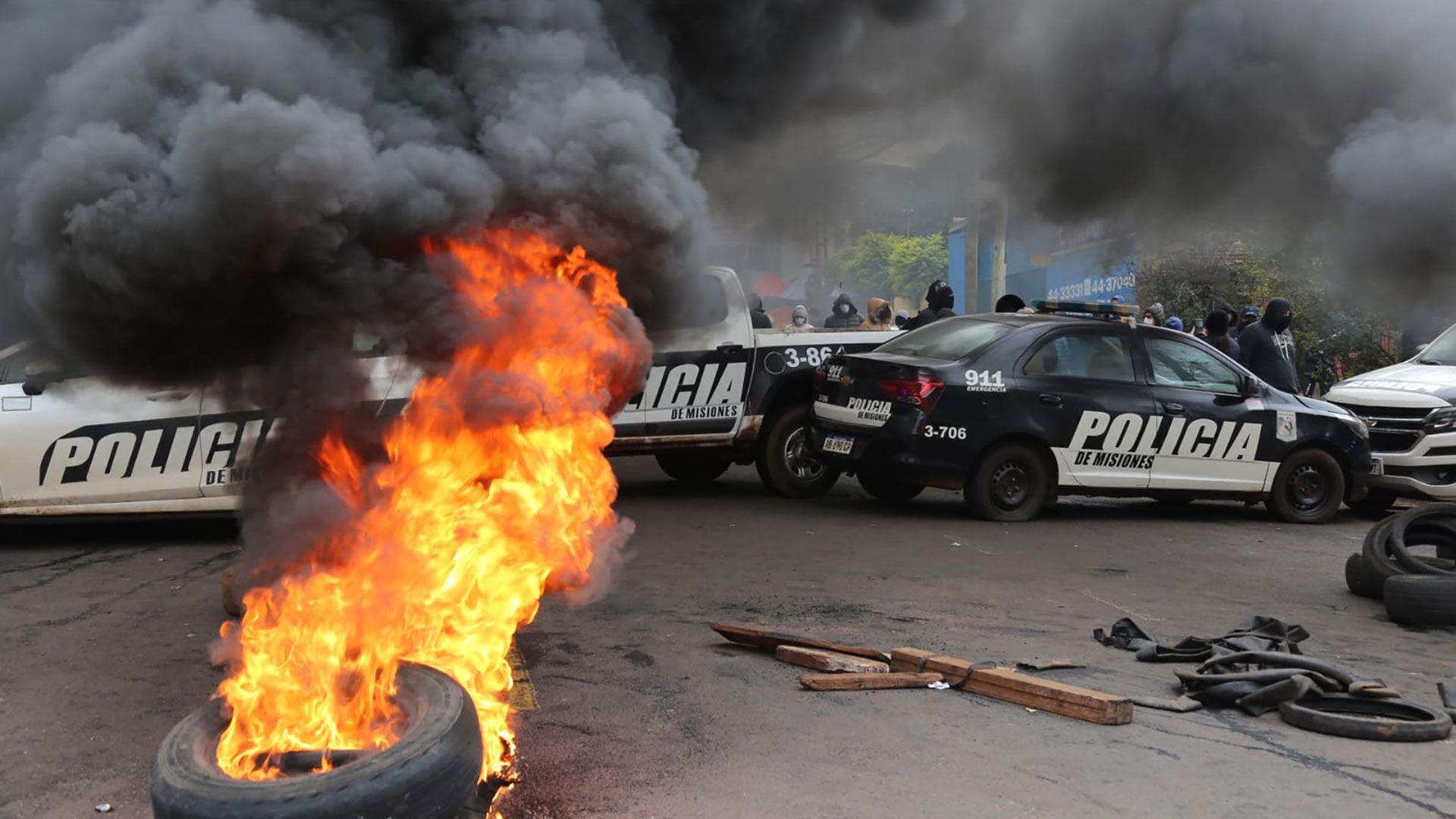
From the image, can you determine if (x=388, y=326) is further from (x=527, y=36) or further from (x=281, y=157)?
(x=527, y=36)

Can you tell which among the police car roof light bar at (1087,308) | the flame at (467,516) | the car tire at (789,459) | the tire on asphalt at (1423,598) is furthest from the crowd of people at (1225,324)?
the flame at (467,516)

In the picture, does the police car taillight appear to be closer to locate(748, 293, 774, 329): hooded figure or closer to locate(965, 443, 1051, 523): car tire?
locate(965, 443, 1051, 523): car tire

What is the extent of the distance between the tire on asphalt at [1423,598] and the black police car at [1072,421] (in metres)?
3.27

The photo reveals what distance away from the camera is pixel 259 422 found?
4.64 m

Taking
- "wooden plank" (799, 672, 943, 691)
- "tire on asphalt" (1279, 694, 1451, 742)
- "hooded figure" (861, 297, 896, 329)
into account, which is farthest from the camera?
"hooded figure" (861, 297, 896, 329)

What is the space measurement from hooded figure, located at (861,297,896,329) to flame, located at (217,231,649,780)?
9.01 metres

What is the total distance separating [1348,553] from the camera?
9500 mm

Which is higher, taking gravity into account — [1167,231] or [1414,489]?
[1167,231]

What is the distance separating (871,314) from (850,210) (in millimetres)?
7697

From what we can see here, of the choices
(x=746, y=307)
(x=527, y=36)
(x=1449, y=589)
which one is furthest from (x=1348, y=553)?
(x=527, y=36)

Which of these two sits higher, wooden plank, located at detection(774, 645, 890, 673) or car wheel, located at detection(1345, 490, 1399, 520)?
car wheel, located at detection(1345, 490, 1399, 520)

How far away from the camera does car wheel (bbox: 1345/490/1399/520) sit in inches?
453

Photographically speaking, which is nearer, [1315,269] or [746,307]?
[1315,269]

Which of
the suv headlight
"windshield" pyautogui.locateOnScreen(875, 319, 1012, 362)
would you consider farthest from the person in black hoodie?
"windshield" pyautogui.locateOnScreen(875, 319, 1012, 362)
